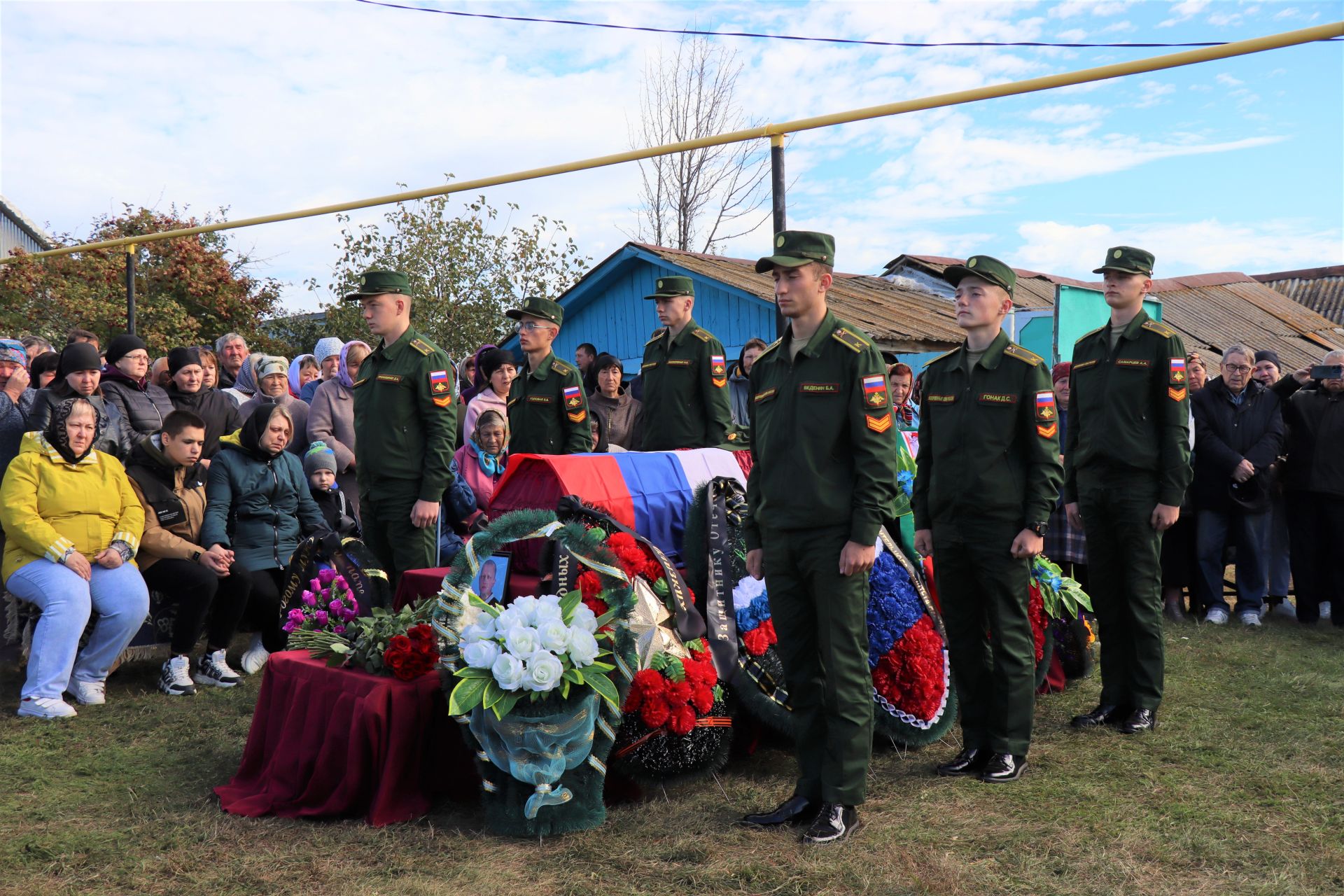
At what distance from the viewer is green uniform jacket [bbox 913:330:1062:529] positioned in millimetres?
4340

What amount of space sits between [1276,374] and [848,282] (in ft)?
35.5

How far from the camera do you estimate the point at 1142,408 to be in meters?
5.07

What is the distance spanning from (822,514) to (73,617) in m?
3.95

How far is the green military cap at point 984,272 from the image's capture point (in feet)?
14.4

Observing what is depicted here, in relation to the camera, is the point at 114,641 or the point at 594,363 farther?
the point at 594,363

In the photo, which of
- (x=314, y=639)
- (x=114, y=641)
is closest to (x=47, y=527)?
(x=114, y=641)

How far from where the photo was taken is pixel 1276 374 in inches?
326

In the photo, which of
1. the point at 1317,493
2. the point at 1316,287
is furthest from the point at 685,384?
the point at 1316,287

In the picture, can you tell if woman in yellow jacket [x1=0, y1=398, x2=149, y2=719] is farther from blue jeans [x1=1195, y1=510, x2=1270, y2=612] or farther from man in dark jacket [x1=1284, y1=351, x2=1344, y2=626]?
man in dark jacket [x1=1284, y1=351, x2=1344, y2=626]

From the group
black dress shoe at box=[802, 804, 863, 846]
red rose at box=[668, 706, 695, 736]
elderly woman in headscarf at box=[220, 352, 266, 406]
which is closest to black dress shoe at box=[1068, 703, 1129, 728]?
black dress shoe at box=[802, 804, 863, 846]

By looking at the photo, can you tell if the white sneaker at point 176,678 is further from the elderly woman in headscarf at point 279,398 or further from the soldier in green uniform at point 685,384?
the soldier in green uniform at point 685,384

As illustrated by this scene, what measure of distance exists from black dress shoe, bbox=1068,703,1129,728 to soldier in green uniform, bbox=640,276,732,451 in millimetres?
2542

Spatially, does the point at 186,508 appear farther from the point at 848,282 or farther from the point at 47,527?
the point at 848,282

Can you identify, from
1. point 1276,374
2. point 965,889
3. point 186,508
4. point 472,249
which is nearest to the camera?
point 965,889
